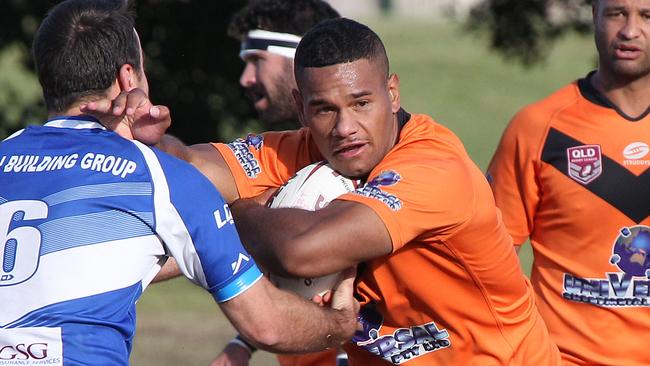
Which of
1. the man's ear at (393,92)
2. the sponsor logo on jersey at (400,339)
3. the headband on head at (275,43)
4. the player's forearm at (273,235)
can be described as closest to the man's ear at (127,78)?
the player's forearm at (273,235)

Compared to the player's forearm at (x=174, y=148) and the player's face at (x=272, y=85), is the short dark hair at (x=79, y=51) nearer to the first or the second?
the player's forearm at (x=174, y=148)

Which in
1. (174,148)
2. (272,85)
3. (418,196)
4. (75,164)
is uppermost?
(75,164)

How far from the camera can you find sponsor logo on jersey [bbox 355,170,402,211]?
13.5 ft

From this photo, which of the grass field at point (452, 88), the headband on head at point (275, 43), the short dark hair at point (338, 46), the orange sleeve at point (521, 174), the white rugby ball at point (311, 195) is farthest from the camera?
the grass field at point (452, 88)

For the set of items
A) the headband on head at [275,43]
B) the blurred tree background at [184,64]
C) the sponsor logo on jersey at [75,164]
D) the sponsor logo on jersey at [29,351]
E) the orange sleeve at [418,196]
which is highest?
the sponsor logo on jersey at [75,164]

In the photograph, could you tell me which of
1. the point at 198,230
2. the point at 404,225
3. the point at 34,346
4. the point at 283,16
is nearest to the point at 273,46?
the point at 283,16

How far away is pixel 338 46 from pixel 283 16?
6.99 feet

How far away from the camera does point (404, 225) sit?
411cm

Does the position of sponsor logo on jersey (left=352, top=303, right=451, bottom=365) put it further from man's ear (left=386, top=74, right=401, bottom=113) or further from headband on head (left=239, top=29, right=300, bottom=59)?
headband on head (left=239, top=29, right=300, bottom=59)

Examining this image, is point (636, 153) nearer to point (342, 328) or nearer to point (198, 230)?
point (342, 328)

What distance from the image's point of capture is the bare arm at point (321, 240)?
398 centimetres

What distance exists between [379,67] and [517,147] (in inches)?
63.4

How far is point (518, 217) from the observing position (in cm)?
584

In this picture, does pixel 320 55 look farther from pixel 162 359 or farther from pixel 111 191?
pixel 162 359
